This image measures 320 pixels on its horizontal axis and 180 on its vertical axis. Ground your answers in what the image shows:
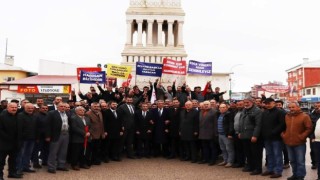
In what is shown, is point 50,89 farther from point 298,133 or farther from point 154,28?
point 298,133

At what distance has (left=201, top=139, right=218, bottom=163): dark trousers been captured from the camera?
46.4ft

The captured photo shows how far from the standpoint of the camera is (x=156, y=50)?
179ft

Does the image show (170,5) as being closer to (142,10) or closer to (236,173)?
(142,10)

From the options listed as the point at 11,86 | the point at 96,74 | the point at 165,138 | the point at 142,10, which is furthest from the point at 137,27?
the point at 165,138

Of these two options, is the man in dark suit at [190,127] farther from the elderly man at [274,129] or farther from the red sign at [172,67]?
the red sign at [172,67]

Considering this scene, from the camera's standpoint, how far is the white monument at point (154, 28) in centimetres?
5390

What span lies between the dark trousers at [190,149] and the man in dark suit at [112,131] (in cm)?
243

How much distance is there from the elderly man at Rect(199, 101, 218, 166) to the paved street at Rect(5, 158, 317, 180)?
56 centimetres

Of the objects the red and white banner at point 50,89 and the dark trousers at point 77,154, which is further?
the red and white banner at point 50,89

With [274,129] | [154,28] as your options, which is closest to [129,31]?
[154,28]

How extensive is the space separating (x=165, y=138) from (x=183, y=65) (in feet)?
25.2

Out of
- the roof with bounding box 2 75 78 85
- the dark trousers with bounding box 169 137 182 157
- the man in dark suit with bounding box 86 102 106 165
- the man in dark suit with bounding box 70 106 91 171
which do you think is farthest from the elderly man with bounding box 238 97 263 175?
the roof with bounding box 2 75 78 85

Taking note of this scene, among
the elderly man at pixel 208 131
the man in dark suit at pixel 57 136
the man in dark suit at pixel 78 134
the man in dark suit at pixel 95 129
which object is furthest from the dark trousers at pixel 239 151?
the man in dark suit at pixel 57 136

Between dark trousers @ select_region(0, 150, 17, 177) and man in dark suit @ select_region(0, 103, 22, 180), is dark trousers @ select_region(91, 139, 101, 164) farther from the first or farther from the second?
man in dark suit @ select_region(0, 103, 22, 180)
